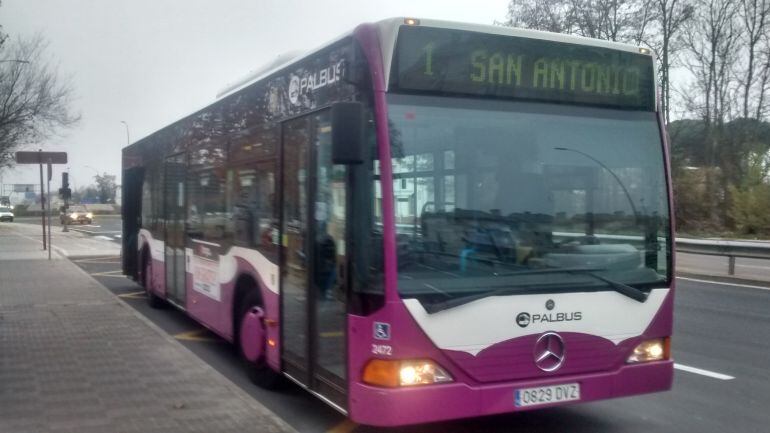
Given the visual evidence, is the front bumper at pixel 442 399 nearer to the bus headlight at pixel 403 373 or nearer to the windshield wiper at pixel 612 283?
the bus headlight at pixel 403 373

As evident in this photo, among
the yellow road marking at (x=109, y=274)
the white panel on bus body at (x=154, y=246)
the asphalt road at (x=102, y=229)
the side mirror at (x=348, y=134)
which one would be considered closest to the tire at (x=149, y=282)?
the white panel on bus body at (x=154, y=246)

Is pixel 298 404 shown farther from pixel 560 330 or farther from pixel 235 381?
pixel 560 330

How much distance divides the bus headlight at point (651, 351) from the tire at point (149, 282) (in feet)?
29.4

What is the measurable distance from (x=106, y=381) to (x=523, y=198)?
4.40m

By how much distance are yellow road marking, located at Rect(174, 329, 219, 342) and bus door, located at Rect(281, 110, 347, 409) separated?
162 inches

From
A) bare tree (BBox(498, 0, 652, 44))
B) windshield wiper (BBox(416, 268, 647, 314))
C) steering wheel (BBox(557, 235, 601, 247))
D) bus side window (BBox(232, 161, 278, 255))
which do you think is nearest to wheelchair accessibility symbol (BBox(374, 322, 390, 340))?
windshield wiper (BBox(416, 268, 647, 314))

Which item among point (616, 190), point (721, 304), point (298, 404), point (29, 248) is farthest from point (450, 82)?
point (29, 248)

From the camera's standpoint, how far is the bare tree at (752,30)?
36031mm

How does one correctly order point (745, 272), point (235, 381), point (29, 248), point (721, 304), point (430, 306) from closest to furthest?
point (430, 306), point (235, 381), point (721, 304), point (745, 272), point (29, 248)

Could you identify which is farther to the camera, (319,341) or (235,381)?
(235,381)

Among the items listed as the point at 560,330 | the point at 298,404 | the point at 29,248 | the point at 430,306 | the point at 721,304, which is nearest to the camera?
the point at 430,306

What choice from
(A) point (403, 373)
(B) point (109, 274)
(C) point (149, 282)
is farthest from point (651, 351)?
(B) point (109, 274)

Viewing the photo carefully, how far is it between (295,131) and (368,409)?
2.42 metres

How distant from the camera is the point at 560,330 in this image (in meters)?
5.43
